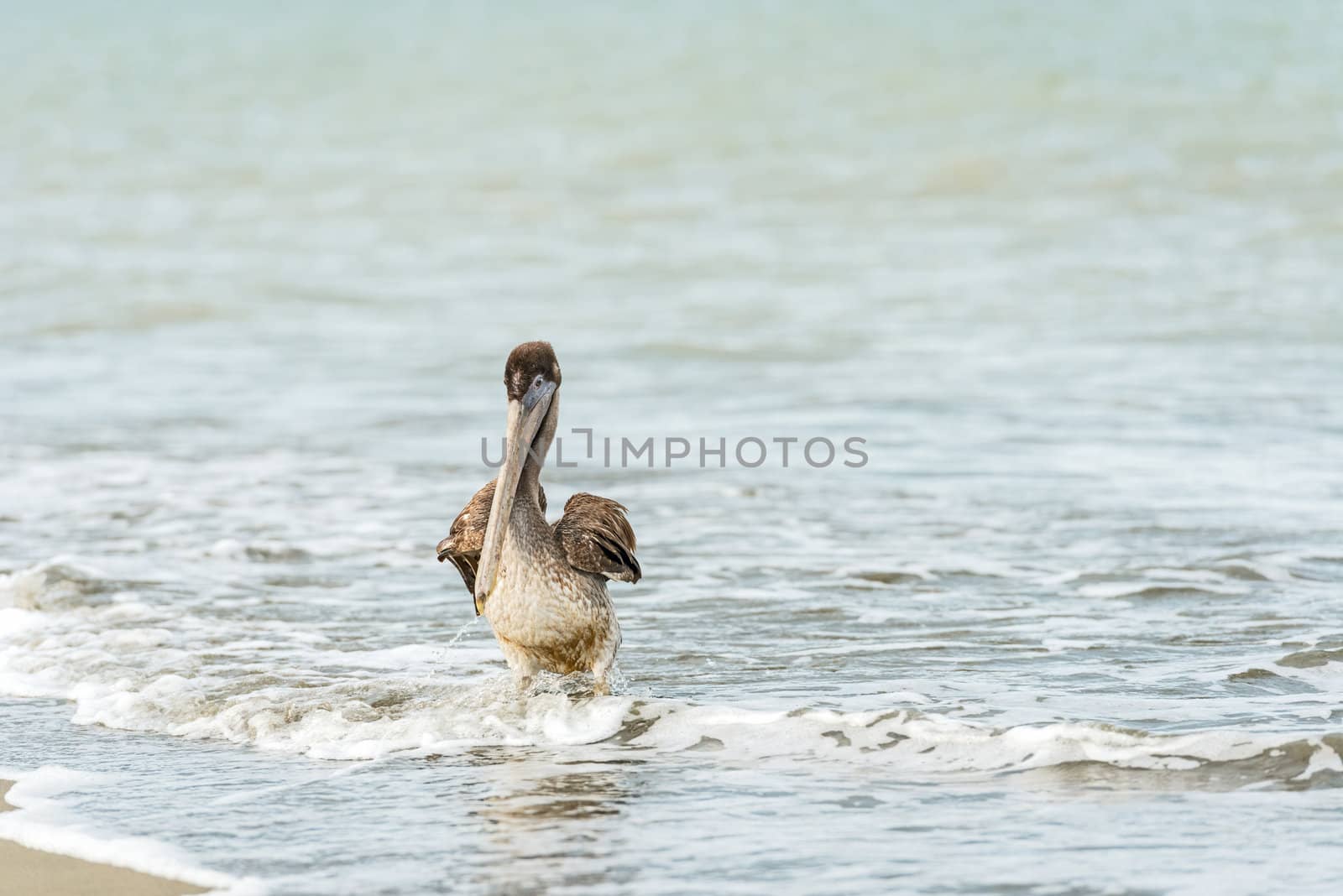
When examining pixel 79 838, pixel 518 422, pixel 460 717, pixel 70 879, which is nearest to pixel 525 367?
pixel 518 422

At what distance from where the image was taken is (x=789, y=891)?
3979 millimetres

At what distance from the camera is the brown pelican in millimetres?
5660

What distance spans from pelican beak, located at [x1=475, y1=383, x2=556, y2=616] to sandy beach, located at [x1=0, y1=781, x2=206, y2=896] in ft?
5.51

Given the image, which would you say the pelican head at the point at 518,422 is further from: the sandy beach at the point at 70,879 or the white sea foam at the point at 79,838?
the sandy beach at the point at 70,879

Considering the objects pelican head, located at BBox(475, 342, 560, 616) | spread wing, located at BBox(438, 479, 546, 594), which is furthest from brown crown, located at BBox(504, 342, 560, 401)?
spread wing, located at BBox(438, 479, 546, 594)

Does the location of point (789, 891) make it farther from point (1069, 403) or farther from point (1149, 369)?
point (1149, 369)

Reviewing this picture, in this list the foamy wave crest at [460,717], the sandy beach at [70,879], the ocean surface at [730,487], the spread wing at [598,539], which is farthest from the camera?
the spread wing at [598,539]

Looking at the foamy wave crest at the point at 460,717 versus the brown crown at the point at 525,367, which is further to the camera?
the brown crown at the point at 525,367

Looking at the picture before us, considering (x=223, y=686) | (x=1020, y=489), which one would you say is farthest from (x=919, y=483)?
(x=223, y=686)

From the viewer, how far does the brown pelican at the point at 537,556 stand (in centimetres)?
566

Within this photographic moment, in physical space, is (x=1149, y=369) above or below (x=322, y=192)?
below

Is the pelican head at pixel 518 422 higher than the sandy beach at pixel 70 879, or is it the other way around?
the pelican head at pixel 518 422

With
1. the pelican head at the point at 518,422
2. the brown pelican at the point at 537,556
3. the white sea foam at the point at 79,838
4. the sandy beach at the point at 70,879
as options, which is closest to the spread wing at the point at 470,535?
the brown pelican at the point at 537,556

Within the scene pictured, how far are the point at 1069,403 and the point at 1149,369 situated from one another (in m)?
1.53
